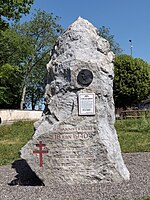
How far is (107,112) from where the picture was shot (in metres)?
7.28

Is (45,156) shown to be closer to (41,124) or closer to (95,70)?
(41,124)

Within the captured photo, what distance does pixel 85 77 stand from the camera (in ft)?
23.4

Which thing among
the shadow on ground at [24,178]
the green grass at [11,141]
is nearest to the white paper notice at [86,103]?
the shadow on ground at [24,178]

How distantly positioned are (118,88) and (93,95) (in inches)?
1308

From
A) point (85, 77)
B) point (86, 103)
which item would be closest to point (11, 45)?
point (85, 77)

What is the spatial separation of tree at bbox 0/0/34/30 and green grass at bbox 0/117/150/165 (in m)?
7.18

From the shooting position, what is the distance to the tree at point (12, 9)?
21.8 m

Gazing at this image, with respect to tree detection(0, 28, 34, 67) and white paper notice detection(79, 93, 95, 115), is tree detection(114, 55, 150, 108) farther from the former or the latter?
white paper notice detection(79, 93, 95, 115)

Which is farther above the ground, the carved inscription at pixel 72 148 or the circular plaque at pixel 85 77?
the circular plaque at pixel 85 77

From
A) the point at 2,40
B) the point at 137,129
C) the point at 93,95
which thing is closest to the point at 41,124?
the point at 93,95

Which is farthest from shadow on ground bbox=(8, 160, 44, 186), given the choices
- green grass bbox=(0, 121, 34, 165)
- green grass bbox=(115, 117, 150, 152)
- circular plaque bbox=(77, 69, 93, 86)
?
green grass bbox=(115, 117, 150, 152)

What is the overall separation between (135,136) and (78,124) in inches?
344

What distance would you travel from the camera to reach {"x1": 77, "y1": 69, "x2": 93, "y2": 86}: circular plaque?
280 inches

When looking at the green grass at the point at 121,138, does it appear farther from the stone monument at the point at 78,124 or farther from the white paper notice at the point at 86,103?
the white paper notice at the point at 86,103
